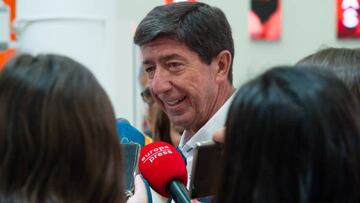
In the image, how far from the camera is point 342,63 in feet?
5.36

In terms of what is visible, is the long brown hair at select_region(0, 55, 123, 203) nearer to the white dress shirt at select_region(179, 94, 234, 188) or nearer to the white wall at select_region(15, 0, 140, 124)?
the white dress shirt at select_region(179, 94, 234, 188)

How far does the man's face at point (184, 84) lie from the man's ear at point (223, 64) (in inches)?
0.5

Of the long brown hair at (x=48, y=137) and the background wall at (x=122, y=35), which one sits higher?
the long brown hair at (x=48, y=137)

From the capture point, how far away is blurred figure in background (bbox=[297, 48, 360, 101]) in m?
1.57

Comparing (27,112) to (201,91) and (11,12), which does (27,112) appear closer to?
(201,91)

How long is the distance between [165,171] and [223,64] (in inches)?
19.6

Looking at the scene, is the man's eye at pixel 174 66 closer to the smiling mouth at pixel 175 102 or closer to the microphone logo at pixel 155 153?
the smiling mouth at pixel 175 102

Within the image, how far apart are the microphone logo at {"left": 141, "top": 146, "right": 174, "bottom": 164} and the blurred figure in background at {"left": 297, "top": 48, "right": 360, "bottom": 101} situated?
1.12ft

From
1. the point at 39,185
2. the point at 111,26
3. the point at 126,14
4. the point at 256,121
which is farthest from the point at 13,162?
the point at 126,14

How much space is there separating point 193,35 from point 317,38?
322cm

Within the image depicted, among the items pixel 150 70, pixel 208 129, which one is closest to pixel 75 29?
pixel 150 70

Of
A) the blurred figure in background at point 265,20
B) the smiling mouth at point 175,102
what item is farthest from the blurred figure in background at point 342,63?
the blurred figure in background at point 265,20

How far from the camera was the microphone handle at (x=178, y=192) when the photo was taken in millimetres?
1454

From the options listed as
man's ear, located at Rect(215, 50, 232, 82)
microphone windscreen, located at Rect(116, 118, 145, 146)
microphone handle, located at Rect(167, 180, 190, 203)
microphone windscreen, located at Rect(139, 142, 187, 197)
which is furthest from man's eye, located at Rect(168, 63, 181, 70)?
microphone handle, located at Rect(167, 180, 190, 203)
